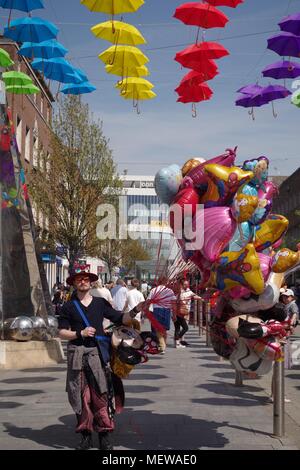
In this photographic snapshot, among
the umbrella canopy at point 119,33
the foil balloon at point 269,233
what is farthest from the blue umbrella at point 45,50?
the foil balloon at point 269,233

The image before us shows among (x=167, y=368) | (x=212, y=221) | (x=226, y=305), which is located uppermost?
(x=212, y=221)

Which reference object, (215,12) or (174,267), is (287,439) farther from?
(215,12)

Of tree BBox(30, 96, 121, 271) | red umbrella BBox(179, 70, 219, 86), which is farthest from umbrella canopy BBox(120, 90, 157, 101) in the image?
tree BBox(30, 96, 121, 271)

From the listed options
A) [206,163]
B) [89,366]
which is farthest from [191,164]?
[89,366]

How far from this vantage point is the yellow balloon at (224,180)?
614 cm

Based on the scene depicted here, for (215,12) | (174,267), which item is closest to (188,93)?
(215,12)

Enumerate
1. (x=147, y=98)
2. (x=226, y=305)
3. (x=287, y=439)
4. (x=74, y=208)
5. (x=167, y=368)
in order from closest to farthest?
(x=226, y=305) → (x=287, y=439) → (x=147, y=98) → (x=167, y=368) → (x=74, y=208)

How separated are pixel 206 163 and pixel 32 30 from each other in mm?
5226

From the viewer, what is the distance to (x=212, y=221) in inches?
239

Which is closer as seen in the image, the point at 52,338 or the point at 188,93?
the point at 188,93

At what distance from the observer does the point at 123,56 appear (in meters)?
10.1

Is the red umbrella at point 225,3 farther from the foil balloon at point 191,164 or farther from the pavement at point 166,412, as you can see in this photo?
the pavement at point 166,412

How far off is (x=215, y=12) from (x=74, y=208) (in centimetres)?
1582

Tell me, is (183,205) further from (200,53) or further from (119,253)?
(119,253)
